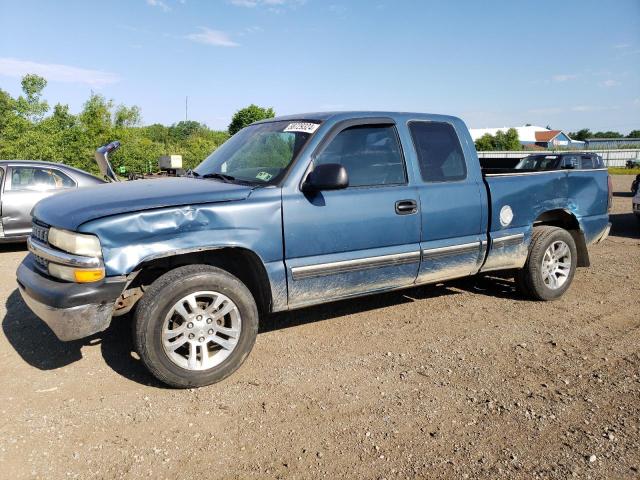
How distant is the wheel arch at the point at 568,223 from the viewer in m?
5.21

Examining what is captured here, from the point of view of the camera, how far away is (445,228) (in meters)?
4.26

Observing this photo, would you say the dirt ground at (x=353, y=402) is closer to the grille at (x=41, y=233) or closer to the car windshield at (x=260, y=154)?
the grille at (x=41, y=233)

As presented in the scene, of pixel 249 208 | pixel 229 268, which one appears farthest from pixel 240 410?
pixel 249 208

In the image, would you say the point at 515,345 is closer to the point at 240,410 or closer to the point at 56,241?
the point at 240,410

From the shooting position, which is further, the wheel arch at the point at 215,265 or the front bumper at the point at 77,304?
the wheel arch at the point at 215,265

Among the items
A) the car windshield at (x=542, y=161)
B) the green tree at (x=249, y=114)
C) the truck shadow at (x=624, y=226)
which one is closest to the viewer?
the truck shadow at (x=624, y=226)

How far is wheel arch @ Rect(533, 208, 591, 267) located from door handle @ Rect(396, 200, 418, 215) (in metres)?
1.79

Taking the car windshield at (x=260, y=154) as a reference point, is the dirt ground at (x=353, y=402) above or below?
below

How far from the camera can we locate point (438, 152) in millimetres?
4379

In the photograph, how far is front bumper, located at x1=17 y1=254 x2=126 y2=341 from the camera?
2.99 metres

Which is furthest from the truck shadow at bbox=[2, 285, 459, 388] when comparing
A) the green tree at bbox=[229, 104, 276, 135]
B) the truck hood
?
the green tree at bbox=[229, 104, 276, 135]

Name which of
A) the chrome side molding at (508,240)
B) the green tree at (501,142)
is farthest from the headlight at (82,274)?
the green tree at (501,142)

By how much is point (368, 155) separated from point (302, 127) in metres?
0.59

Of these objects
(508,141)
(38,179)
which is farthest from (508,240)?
(508,141)
